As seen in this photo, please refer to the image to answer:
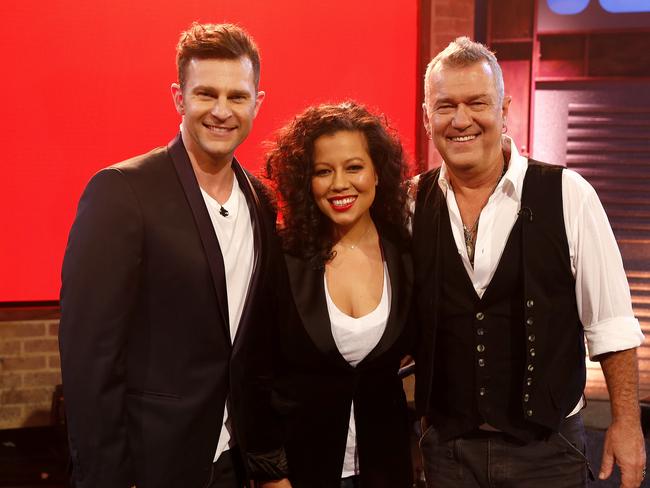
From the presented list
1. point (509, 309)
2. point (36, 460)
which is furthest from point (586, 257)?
point (36, 460)

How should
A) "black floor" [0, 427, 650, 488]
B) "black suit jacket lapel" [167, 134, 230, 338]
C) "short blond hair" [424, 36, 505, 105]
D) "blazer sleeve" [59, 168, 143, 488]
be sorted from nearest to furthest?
"blazer sleeve" [59, 168, 143, 488] → "black suit jacket lapel" [167, 134, 230, 338] → "short blond hair" [424, 36, 505, 105] → "black floor" [0, 427, 650, 488]

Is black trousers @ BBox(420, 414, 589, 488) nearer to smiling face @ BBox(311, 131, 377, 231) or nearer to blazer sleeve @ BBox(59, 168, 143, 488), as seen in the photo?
smiling face @ BBox(311, 131, 377, 231)

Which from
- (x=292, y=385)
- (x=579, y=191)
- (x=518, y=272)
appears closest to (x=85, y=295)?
(x=292, y=385)

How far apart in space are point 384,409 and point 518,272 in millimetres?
536

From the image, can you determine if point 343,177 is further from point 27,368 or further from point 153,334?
point 27,368

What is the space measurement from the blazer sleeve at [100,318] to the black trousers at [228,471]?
0.29 m

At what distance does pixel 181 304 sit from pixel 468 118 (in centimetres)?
94

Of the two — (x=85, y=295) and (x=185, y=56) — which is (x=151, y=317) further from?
(x=185, y=56)

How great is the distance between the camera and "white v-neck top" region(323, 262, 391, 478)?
190 cm

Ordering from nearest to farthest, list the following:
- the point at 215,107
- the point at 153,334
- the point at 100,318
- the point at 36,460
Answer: the point at 100,318 < the point at 153,334 < the point at 215,107 < the point at 36,460

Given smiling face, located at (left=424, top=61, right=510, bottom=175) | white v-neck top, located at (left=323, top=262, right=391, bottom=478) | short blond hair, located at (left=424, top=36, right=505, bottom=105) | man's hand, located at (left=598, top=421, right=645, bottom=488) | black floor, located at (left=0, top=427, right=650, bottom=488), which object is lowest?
black floor, located at (left=0, top=427, right=650, bottom=488)

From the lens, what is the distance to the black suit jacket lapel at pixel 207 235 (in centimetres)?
174

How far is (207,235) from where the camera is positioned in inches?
68.6

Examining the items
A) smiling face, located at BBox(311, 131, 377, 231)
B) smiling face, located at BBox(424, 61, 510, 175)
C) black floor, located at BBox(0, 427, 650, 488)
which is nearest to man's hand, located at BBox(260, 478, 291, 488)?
smiling face, located at BBox(311, 131, 377, 231)
